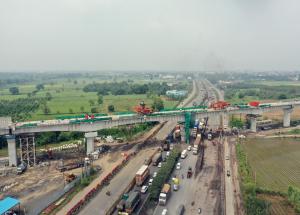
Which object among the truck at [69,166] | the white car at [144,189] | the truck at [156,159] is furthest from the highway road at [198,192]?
the truck at [69,166]

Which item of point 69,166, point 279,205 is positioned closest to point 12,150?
point 69,166

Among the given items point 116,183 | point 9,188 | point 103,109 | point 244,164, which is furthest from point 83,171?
point 103,109

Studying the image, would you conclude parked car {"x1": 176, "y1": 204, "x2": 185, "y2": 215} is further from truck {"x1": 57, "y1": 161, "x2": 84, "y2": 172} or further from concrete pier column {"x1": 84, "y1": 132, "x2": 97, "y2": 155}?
concrete pier column {"x1": 84, "y1": 132, "x2": 97, "y2": 155}

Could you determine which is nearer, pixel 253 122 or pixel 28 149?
pixel 28 149

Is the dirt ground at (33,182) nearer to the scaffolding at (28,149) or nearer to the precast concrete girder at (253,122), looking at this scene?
the scaffolding at (28,149)

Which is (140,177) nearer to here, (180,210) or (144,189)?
(144,189)

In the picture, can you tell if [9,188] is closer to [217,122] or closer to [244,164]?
[244,164]
